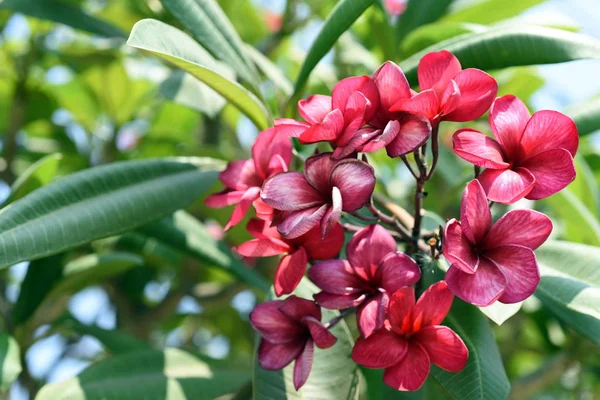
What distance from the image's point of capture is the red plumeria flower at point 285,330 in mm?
814

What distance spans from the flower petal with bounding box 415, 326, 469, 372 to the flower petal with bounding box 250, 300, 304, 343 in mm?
144

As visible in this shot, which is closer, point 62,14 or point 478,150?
point 478,150

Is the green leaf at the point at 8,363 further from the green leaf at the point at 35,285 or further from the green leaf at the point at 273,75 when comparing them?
the green leaf at the point at 273,75

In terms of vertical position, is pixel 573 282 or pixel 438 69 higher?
pixel 438 69

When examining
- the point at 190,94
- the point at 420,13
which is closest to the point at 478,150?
the point at 190,94

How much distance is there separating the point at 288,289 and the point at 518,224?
10.7 inches

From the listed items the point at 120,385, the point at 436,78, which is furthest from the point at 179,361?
the point at 436,78

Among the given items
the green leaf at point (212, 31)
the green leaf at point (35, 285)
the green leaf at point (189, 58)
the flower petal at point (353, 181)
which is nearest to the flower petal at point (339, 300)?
the flower petal at point (353, 181)

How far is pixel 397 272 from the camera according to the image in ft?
2.57

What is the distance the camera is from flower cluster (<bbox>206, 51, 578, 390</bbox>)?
29.1 inches

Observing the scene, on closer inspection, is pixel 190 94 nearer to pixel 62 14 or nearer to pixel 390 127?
pixel 62 14

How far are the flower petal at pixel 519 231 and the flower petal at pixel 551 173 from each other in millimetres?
46

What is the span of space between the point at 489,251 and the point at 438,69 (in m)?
0.23

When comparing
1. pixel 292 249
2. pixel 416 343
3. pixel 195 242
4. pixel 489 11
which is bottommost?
pixel 489 11
